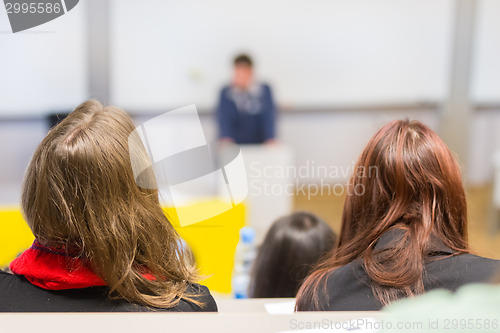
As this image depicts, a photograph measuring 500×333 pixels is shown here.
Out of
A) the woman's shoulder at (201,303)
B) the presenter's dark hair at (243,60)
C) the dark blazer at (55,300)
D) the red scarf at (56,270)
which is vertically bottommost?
the presenter's dark hair at (243,60)

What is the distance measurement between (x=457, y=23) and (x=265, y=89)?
7.01 ft

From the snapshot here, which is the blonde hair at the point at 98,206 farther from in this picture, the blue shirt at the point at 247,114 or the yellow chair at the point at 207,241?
the blue shirt at the point at 247,114

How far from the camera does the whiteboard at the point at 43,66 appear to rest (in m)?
4.73

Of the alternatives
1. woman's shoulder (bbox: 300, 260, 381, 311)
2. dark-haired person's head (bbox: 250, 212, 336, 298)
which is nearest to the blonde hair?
woman's shoulder (bbox: 300, 260, 381, 311)

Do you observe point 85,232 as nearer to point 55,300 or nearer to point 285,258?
point 55,300

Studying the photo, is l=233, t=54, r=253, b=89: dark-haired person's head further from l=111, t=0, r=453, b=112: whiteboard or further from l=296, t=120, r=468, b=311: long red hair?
l=296, t=120, r=468, b=311: long red hair

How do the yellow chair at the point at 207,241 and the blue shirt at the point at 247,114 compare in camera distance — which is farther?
the blue shirt at the point at 247,114

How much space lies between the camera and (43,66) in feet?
15.7

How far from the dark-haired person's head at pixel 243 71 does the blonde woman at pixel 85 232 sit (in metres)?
3.85

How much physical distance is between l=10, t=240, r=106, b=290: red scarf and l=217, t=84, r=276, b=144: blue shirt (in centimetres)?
379

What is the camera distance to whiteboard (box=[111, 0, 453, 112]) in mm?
4984

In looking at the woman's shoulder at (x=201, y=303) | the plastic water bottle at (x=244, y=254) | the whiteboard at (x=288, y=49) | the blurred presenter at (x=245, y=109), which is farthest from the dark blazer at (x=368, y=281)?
the whiteboard at (x=288, y=49)

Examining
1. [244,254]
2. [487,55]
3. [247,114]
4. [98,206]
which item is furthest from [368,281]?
[487,55]

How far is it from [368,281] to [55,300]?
59cm
